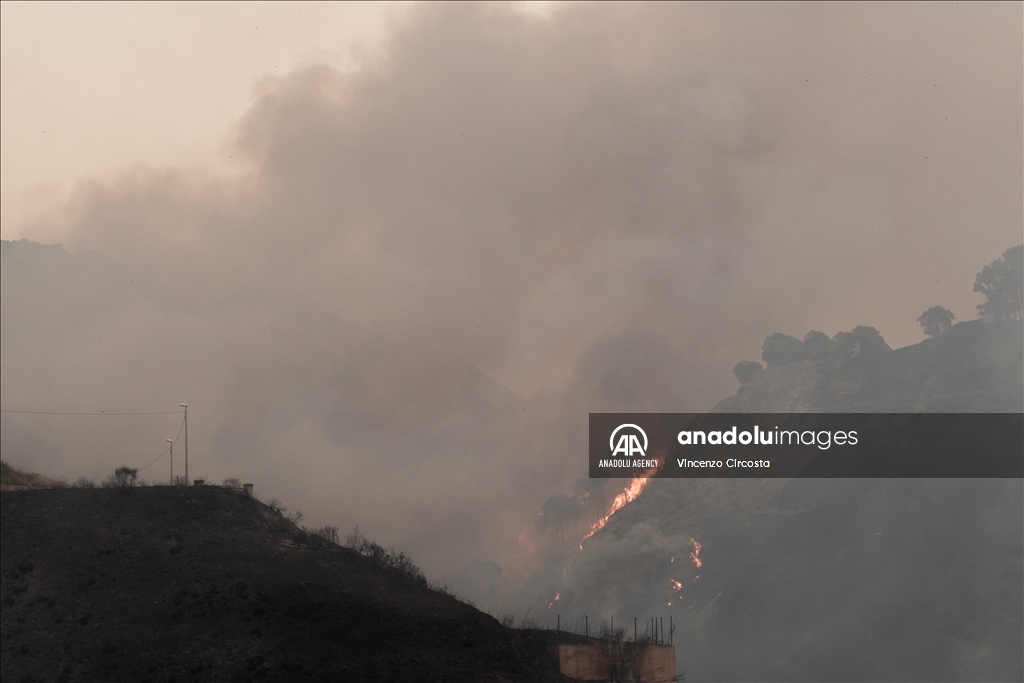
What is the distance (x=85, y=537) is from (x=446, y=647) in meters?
39.6

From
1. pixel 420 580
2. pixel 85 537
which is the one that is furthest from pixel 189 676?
pixel 420 580

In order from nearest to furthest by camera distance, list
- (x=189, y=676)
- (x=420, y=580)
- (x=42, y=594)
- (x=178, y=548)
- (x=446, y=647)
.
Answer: (x=189, y=676) → (x=446, y=647) → (x=42, y=594) → (x=178, y=548) → (x=420, y=580)

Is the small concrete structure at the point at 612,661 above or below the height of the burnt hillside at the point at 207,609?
below

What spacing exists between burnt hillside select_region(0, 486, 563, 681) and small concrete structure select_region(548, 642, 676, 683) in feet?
8.50

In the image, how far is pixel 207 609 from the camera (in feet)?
250

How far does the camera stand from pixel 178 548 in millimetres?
86062

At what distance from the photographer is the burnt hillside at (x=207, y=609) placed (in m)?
69.1

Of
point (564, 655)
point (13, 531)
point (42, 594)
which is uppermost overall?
point (13, 531)

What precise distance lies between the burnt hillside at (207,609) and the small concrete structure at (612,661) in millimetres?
2591

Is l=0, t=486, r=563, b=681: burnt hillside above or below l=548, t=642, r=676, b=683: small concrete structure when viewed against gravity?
above

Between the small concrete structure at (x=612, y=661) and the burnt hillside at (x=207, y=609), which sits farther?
the small concrete structure at (x=612, y=661)

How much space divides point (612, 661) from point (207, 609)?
129 feet

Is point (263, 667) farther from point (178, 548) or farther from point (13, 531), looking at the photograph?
point (13, 531)

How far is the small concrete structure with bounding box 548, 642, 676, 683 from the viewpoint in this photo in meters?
87.1
